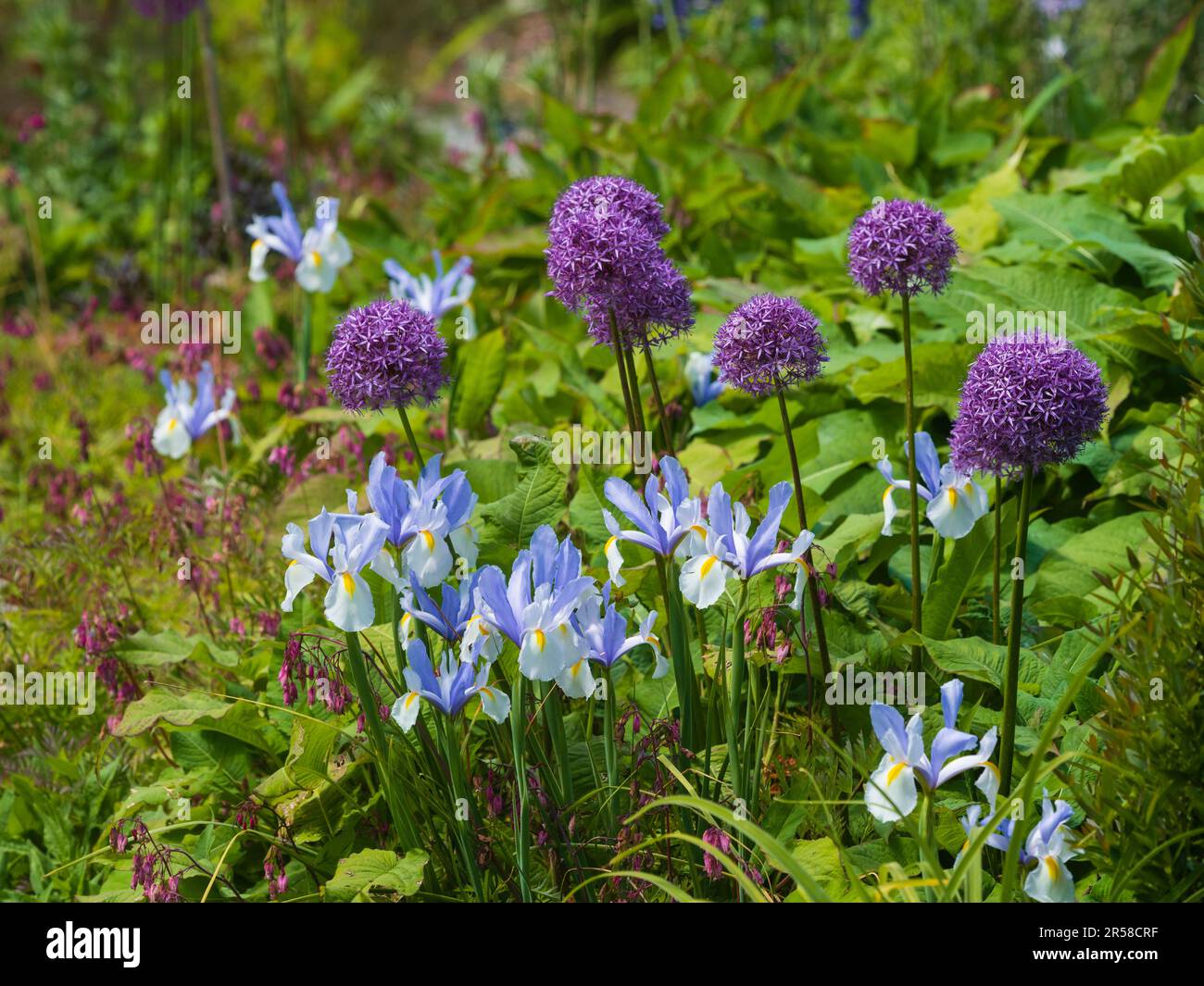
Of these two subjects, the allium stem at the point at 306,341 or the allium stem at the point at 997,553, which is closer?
the allium stem at the point at 997,553

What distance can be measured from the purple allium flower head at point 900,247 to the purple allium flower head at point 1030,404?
0.27 m

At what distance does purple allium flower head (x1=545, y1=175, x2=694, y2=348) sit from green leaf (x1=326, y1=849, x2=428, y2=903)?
3.32 ft

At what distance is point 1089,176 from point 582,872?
317 centimetres

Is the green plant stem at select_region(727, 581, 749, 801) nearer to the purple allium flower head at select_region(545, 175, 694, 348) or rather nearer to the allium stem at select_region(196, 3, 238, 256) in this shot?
the purple allium flower head at select_region(545, 175, 694, 348)

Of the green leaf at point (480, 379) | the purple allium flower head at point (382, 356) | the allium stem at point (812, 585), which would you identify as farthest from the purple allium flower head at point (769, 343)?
the green leaf at point (480, 379)

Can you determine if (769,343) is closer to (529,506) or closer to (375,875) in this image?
(529,506)

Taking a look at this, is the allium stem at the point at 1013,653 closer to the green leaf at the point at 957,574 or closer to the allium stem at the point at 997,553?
the allium stem at the point at 997,553

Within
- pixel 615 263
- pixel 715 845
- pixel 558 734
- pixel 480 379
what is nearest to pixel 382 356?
pixel 615 263

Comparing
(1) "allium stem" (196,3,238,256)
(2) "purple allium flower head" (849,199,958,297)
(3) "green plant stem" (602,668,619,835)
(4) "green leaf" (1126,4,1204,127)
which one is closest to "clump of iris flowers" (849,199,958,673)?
(2) "purple allium flower head" (849,199,958,297)

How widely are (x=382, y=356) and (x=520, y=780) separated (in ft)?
2.57

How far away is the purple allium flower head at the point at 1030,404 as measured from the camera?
1.95 m

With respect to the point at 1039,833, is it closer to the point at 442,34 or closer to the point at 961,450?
the point at 961,450

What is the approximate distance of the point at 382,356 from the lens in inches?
87.3

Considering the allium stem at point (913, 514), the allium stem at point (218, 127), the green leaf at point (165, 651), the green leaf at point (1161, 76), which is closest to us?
the allium stem at point (913, 514)
